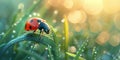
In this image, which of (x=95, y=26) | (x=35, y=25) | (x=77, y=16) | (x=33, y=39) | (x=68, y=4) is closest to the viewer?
(x=33, y=39)

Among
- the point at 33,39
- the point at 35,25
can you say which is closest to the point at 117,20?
the point at 35,25

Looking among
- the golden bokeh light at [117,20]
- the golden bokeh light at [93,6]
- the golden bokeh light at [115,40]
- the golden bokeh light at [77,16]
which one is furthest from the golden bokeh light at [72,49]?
the golden bokeh light at [93,6]

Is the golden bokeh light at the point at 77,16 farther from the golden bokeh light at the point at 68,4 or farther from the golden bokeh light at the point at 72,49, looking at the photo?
the golden bokeh light at the point at 72,49

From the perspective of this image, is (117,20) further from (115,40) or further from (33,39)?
(33,39)

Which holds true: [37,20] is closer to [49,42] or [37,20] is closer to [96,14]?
[49,42]

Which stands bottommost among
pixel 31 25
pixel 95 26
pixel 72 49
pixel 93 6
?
pixel 72 49

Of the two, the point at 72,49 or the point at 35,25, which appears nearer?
Result: the point at 35,25

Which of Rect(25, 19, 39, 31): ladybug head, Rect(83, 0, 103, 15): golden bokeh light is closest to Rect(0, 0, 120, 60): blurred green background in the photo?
Rect(83, 0, 103, 15): golden bokeh light
